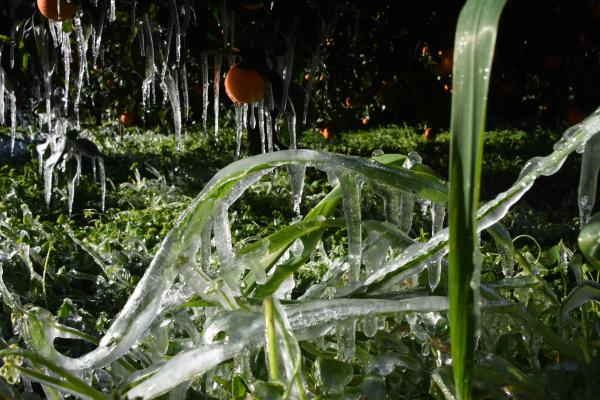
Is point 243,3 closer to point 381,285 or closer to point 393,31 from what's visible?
point 381,285

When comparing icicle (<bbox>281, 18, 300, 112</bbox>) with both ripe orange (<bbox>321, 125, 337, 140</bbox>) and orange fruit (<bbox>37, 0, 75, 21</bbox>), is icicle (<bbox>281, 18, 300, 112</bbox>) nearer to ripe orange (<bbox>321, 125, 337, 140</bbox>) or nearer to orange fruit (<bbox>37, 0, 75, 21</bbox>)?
orange fruit (<bbox>37, 0, 75, 21</bbox>)

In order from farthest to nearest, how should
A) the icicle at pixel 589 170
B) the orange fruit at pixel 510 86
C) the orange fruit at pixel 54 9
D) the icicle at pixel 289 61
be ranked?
the orange fruit at pixel 510 86 < the orange fruit at pixel 54 9 < the icicle at pixel 289 61 < the icicle at pixel 589 170

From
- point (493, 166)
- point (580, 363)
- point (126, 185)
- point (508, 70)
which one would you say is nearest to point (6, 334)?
point (580, 363)

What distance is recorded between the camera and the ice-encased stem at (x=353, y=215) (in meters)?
0.42

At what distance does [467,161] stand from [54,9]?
1.47 meters

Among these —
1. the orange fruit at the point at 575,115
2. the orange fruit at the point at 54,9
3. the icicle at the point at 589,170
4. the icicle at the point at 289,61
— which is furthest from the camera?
the orange fruit at the point at 575,115

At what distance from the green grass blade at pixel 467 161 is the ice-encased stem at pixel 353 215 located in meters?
0.18

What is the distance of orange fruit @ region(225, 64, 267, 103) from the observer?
1.22 m

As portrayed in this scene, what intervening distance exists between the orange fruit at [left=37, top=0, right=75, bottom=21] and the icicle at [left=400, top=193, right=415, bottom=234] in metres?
1.27

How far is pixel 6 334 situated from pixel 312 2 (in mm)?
1035

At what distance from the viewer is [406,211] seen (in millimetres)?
524

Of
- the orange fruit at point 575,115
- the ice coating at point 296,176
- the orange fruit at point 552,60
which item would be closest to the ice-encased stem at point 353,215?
the ice coating at point 296,176

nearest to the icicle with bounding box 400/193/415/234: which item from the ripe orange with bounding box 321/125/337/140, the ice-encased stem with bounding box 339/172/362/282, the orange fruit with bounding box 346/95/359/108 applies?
the ice-encased stem with bounding box 339/172/362/282

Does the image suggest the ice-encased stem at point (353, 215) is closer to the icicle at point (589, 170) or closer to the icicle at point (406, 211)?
the icicle at point (406, 211)
